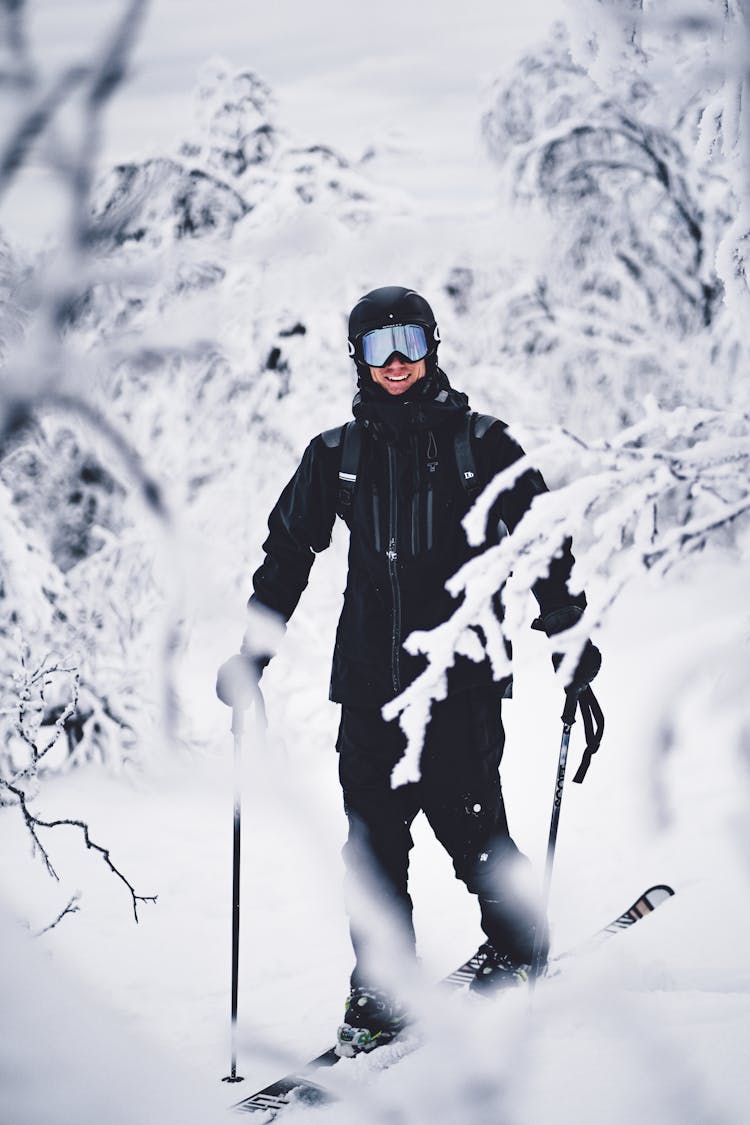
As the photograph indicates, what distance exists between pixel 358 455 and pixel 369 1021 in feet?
5.74

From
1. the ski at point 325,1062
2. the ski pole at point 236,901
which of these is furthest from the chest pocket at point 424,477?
the ski at point 325,1062


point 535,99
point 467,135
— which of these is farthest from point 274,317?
point 535,99

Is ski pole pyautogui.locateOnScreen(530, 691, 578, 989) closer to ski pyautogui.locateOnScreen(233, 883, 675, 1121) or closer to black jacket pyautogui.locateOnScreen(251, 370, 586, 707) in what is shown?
black jacket pyautogui.locateOnScreen(251, 370, 586, 707)

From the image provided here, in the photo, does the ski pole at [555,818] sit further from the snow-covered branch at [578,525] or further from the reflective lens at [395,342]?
the reflective lens at [395,342]

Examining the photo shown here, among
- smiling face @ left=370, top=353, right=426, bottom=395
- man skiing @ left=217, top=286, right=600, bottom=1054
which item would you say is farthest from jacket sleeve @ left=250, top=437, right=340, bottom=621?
smiling face @ left=370, top=353, right=426, bottom=395

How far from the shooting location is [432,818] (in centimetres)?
303

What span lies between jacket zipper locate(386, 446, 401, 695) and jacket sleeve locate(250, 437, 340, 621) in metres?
0.21

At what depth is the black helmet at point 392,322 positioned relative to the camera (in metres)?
2.85

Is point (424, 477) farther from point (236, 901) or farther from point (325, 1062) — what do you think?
point (325, 1062)

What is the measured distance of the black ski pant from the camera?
2.92 m

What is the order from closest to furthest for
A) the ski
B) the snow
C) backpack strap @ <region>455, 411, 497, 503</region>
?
the snow
the ski
backpack strap @ <region>455, 411, 497, 503</region>

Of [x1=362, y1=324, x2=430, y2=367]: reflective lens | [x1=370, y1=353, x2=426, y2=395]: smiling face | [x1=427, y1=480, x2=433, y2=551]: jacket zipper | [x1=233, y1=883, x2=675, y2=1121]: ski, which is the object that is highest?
[x1=362, y1=324, x2=430, y2=367]: reflective lens

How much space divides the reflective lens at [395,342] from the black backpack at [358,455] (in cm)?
21

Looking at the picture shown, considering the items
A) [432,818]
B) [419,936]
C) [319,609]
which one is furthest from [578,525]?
[319,609]
